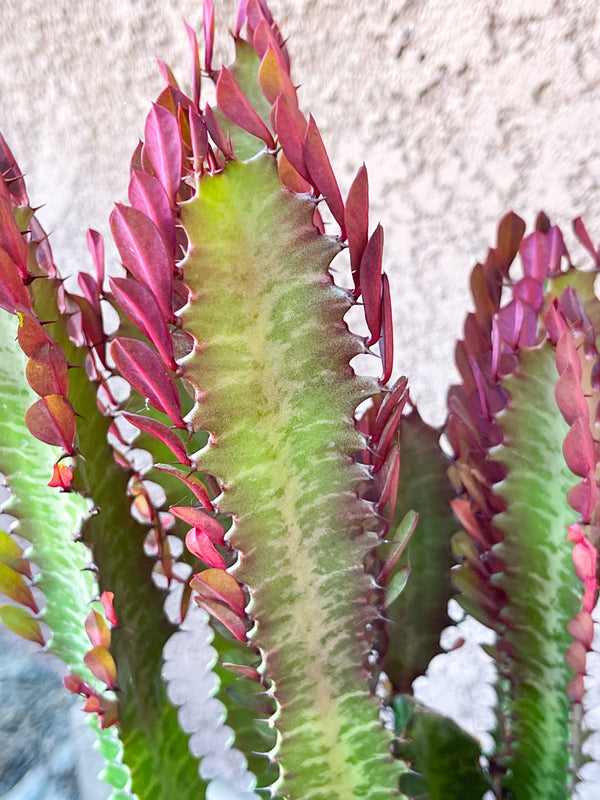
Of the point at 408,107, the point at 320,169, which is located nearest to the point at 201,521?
the point at 320,169

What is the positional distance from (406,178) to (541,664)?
43cm

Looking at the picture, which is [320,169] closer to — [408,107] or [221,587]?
[221,587]

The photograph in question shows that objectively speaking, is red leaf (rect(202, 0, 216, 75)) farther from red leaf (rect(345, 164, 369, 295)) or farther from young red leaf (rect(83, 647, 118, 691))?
young red leaf (rect(83, 647, 118, 691))

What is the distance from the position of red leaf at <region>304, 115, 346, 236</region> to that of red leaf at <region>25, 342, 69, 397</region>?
0.31ft

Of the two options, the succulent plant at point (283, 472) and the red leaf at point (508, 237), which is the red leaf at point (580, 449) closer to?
the succulent plant at point (283, 472)

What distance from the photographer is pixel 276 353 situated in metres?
0.19

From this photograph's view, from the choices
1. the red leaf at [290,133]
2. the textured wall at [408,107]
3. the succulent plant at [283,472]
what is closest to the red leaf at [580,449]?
the succulent plant at [283,472]

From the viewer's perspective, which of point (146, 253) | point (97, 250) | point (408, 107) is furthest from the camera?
point (408, 107)

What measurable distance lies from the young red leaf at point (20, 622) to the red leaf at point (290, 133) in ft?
0.72

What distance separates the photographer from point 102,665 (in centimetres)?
24

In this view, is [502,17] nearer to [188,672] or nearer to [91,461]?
[91,461]

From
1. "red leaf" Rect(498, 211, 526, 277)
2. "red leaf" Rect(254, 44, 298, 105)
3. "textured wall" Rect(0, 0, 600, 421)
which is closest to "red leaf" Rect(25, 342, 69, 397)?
"red leaf" Rect(254, 44, 298, 105)

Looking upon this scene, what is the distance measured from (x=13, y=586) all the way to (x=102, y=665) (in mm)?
61

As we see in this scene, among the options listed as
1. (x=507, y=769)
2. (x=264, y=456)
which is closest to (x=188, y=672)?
(x=507, y=769)
